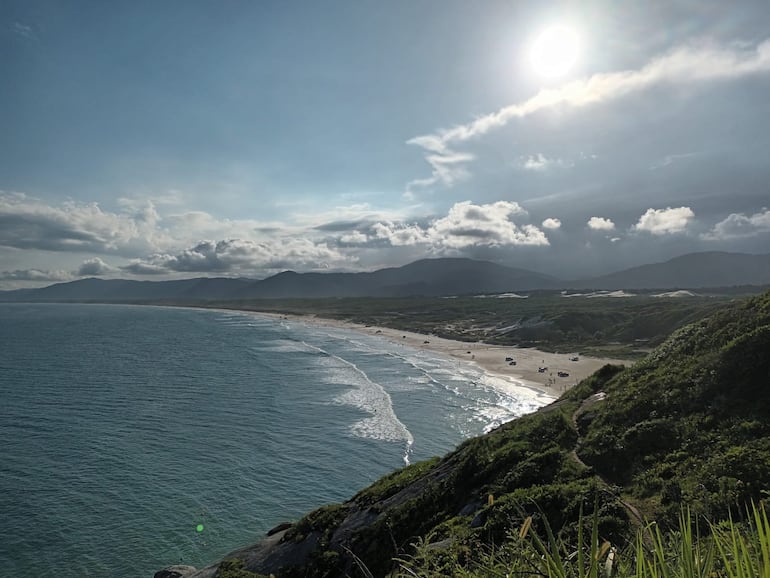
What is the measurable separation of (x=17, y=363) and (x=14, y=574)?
87.0 m

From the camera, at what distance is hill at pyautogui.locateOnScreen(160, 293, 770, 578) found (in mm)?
13797

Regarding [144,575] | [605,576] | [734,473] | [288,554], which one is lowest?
[144,575]

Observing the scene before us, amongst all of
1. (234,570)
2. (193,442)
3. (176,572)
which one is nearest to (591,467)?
(234,570)

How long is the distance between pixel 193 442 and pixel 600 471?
142ft

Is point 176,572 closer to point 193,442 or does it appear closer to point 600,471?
point 600,471

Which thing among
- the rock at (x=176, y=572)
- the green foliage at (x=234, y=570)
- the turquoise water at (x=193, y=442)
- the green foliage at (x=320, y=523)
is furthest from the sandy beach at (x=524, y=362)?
the green foliage at (x=234, y=570)

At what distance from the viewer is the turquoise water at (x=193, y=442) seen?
31750mm

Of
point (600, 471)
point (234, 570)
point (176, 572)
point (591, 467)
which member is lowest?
point (176, 572)

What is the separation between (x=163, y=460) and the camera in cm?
4438

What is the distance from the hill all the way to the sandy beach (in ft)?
154

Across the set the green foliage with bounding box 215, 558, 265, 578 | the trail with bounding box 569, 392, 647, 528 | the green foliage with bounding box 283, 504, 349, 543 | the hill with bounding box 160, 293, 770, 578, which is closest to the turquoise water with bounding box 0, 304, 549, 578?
the green foliage with bounding box 215, 558, 265, 578

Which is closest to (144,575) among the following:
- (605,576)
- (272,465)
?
(272,465)

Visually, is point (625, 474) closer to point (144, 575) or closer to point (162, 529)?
point (144, 575)

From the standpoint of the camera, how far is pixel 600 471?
17.5m
